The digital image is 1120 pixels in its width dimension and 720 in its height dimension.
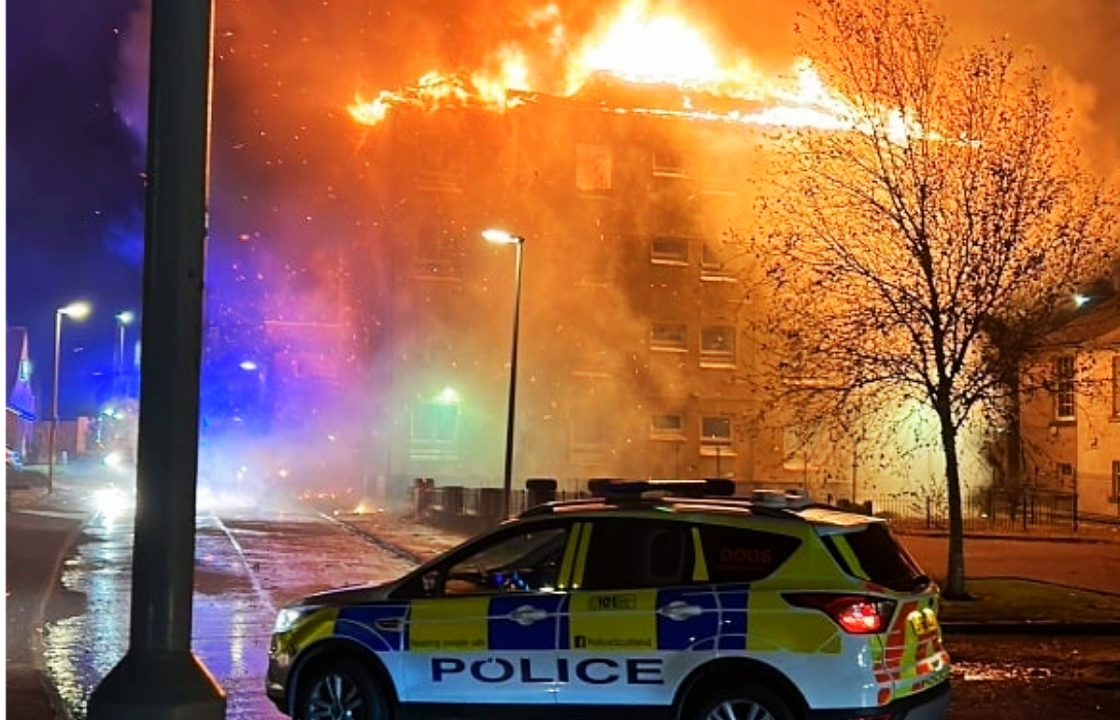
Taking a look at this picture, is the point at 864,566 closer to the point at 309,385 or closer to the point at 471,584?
the point at 471,584

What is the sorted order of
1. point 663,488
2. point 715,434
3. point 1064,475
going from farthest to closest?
1. point 715,434
2. point 1064,475
3. point 663,488

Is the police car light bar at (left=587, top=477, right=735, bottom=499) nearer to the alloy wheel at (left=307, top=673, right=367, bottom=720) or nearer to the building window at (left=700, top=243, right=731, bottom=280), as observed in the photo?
the alloy wheel at (left=307, top=673, right=367, bottom=720)

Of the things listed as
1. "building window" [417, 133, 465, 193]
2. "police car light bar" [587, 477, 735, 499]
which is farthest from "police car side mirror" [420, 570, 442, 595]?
"building window" [417, 133, 465, 193]

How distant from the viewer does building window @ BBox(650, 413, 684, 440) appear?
1510 inches

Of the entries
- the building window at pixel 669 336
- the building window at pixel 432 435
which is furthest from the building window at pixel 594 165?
the building window at pixel 432 435

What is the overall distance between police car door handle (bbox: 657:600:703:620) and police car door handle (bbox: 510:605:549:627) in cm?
63

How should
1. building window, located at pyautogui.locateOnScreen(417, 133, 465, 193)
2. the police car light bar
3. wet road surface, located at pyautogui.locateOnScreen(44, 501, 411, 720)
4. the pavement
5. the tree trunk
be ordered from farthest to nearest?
building window, located at pyautogui.locateOnScreen(417, 133, 465, 193), the tree trunk, wet road surface, located at pyautogui.locateOnScreen(44, 501, 411, 720), the pavement, the police car light bar

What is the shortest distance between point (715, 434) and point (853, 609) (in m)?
33.5

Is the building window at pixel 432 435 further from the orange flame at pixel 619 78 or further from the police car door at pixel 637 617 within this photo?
the police car door at pixel 637 617

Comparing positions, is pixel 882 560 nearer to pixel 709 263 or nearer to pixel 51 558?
pixel 51 558

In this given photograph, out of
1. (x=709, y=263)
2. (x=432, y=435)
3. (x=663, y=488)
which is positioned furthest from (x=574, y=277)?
(x=663, y=488)

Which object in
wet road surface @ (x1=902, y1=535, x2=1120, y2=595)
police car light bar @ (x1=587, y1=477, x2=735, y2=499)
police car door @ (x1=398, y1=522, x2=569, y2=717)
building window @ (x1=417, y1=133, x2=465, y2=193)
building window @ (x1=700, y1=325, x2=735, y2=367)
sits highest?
building window @ (x1=417, y1=133, x2=465, y2=193)

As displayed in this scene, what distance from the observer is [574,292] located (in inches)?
1492

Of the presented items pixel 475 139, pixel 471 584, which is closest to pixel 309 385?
pixel 475 139
